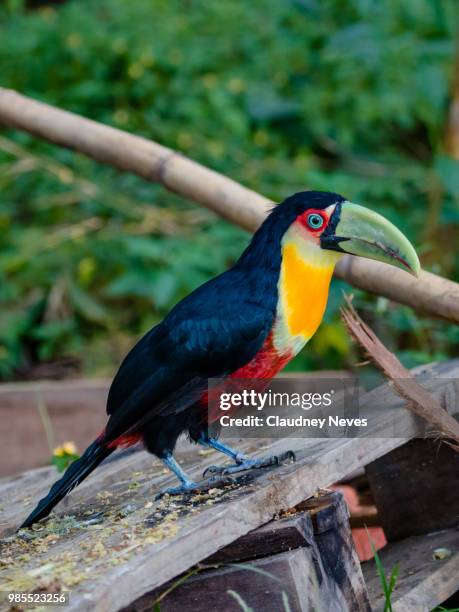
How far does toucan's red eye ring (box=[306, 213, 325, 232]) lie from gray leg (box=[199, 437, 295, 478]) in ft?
1.67

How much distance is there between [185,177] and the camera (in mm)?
3320

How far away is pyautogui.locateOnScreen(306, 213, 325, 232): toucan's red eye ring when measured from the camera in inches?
95.1

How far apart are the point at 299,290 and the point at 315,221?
0.56 feet

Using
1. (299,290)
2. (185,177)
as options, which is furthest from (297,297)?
(185,177)

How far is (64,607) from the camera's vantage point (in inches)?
64.3

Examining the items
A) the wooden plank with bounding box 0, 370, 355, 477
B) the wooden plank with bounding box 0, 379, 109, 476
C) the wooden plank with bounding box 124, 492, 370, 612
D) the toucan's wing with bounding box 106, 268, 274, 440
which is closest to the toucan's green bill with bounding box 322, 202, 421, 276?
the toucan's wing with bounding box 106, 268, 274, 440

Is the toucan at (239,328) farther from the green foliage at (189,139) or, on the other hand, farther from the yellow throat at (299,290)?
the green foliage at (189,139)

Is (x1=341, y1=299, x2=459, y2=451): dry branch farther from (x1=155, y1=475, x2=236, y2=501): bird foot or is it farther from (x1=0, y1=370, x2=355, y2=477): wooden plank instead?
(x1=0, y1=370, x2=355, y2=477): wooden plank

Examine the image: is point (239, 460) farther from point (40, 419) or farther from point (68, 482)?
point (40, 419)

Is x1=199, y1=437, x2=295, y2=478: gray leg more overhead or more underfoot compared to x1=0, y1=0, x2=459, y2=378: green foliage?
more underfoot

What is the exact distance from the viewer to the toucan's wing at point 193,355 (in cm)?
232

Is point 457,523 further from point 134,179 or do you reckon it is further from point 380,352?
point 134,179

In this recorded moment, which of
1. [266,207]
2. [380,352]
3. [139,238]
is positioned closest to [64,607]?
[380,352]

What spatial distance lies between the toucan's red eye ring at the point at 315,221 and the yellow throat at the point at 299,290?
0.03 meters
